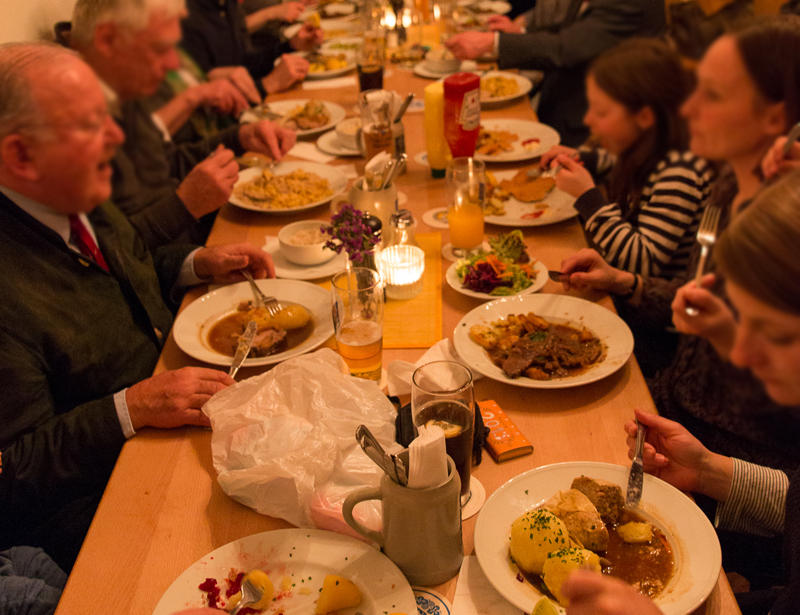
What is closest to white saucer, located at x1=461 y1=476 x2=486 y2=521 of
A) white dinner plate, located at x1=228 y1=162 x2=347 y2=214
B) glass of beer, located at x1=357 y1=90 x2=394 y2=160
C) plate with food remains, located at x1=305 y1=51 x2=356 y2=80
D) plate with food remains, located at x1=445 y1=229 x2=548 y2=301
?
plate with food remains, located at x1=445 y1=229 x2=548 y2=301

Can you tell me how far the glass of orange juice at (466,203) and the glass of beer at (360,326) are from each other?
50cm

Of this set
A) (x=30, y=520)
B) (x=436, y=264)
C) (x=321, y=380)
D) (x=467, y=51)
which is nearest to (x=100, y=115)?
(x=321, y=380)

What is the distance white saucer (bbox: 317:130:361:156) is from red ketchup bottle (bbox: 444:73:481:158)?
1.80ft

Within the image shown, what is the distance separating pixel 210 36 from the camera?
0.54m

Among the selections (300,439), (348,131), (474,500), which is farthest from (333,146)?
(474,500)

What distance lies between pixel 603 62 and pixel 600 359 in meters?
1.02

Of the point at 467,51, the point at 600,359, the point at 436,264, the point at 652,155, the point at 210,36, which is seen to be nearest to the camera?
the point at 652,155

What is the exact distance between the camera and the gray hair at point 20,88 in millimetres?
410

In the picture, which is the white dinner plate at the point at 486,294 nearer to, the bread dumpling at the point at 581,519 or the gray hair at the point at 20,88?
the bread dumpling at the point at 581,519

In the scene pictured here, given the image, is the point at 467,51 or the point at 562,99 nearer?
the point at 562,99

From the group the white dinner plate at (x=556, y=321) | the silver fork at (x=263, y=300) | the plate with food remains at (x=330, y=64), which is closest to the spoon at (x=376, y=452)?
the white dinner plate at (x=556, y=321)

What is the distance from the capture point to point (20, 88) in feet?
1.35

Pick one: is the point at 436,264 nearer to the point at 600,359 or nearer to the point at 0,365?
the point at 600,359

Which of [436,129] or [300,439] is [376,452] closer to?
[300,439]
